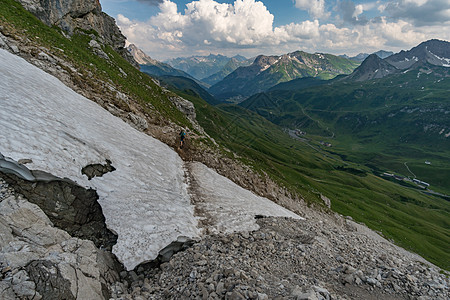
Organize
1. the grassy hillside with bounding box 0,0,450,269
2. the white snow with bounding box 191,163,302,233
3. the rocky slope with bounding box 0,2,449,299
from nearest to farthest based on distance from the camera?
the rocky slope with bounding box 0,2,449,299
the white snow with bounding box 191,163,302,233
the grassy hillside with bounding box 0,0,450,269

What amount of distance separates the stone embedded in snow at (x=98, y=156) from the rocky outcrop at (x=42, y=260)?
4.61ft

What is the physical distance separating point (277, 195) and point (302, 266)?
32.7 m

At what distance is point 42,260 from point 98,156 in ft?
27.8

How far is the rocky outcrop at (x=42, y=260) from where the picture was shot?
6.56 meters

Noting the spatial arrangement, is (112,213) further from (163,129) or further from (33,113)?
(163,129)

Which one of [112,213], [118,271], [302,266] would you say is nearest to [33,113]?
[112,213]

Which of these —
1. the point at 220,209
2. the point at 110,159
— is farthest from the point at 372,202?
the point at 110,159

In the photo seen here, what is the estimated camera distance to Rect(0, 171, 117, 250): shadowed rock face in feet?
31.4

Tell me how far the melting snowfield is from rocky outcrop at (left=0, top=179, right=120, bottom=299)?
4.66 ft

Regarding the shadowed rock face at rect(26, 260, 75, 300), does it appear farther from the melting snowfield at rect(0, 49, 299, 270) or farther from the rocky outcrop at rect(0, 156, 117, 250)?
the melting snowfield at rect(0, 49, 299, 270)

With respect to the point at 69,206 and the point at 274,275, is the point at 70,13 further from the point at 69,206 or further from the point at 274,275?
Result: the point at 274,275

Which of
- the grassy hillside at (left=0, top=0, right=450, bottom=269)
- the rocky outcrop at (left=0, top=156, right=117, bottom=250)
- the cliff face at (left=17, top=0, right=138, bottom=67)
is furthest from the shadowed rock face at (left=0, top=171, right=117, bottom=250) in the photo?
the cliff face at (left=17, top=0, right=138, bottom=67)

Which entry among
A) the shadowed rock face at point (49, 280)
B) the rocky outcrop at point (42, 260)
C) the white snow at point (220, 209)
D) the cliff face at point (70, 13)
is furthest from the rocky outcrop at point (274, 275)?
the cliff face at point (70, 13)

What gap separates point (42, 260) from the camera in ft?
24.5
